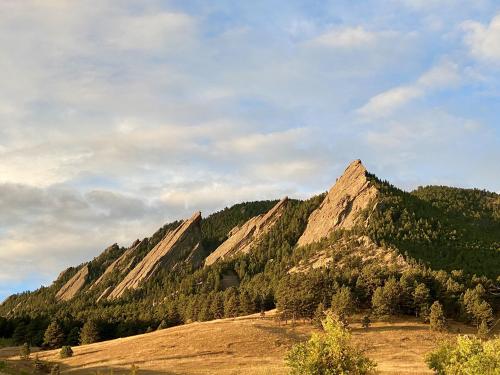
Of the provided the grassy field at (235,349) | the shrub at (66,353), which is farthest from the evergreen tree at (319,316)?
the shrub at (66,353)

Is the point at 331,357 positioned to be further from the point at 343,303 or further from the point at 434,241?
the point at 434,241

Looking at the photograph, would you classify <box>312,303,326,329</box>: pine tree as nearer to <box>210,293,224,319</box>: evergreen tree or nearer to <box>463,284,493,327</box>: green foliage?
<box>463,284,493,327</box>: green foliage

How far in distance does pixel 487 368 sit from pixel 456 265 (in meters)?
115

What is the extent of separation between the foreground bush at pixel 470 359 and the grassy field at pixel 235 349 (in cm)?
599

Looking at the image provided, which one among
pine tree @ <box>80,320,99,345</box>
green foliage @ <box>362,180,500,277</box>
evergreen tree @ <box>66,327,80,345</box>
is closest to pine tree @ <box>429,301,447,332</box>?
green foliage @ <box>362,180,500,277</box>

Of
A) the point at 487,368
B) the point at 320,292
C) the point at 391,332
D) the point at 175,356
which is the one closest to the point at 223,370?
the point at 175,356

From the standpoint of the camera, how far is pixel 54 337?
135625mm

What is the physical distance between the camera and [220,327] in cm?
10675

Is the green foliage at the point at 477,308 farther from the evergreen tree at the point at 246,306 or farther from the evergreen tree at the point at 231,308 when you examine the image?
the evergreen tree at the point at 231,308

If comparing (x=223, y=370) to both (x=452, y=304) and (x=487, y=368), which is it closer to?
(x=487, y=368)

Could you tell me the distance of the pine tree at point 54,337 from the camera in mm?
Answer: 134750

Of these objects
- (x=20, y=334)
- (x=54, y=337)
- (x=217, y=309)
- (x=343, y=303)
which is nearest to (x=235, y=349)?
(x=343, y=303)

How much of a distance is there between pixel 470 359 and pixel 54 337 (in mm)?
113595

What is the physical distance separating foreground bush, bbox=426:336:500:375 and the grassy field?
19.7ft
